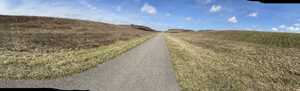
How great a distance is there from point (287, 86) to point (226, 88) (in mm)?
3620

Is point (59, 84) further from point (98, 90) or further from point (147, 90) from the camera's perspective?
point (147, 90)

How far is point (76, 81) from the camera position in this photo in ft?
28.9

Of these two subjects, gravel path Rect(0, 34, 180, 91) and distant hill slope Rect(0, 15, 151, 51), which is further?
distant hill slope Rect(0, 15, 151, 51)

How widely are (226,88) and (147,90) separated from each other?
10.4 ft

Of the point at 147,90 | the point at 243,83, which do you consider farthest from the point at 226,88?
the point at 147,90

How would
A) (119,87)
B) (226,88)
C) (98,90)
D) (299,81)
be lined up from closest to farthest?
(98,90), (119,87), (226,88), (299,81)

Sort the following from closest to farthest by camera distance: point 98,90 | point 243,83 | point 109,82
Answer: point 98,90 → point 109,82 → point 243,83

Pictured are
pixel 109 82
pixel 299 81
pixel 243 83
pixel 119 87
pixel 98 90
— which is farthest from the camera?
pixel 299 81

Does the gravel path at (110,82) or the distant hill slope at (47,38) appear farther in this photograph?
the distant hill slope at (47,38)

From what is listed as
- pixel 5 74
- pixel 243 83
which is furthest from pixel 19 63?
pixel 243 83

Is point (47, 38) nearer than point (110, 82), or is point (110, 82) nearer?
point (110, 82)

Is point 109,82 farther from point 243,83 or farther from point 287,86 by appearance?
point 287,86

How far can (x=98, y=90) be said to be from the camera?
25.8 ft

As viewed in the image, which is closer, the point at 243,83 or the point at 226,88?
the point at 226,88
